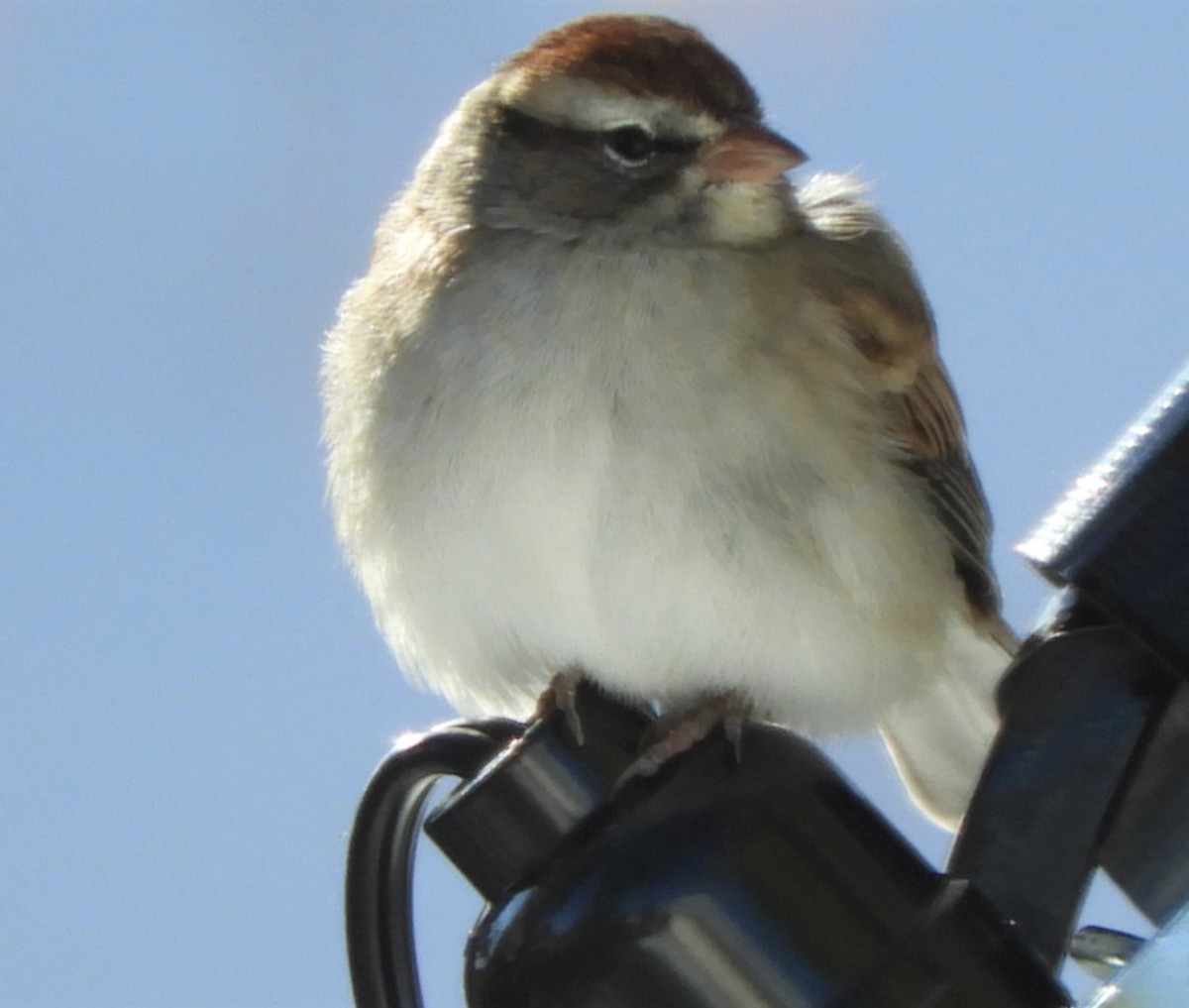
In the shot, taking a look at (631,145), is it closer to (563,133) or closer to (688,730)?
(563,133)

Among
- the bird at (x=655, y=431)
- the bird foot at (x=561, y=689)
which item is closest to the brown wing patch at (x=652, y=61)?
the bird at (x=655, y=431)

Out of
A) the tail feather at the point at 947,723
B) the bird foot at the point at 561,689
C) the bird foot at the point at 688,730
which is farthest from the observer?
the tail feather at the point at 947,723

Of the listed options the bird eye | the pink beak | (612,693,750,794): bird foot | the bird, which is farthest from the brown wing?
(612,693,750,794): bird foot

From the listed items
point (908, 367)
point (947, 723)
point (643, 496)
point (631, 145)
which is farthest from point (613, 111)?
point (947, 723)

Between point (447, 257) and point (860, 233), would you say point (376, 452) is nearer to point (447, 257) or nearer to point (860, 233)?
point (447, 257)

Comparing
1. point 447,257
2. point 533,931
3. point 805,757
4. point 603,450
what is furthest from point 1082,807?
point 447,257

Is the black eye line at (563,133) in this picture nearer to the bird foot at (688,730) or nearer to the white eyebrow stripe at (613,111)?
the white eyebrow stripe at (613,111)

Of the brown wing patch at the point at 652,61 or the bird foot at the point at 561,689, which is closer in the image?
the bird foot at the point at 561,689

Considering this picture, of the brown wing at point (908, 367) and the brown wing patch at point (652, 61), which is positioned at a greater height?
the brown wing patch at point (652, 61)

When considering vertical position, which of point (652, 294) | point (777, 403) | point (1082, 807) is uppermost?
point (652, 294)
